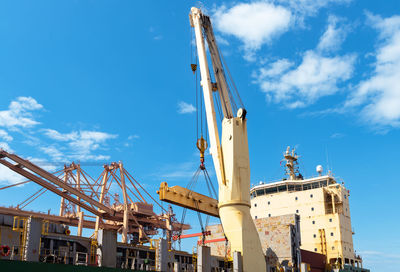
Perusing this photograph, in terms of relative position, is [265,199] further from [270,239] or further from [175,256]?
[175,256]

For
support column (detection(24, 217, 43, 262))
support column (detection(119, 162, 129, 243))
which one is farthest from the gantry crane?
support column (detection(24, 217, 43, 262))

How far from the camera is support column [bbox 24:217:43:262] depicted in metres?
20.5

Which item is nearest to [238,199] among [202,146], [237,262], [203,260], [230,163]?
[230,163]

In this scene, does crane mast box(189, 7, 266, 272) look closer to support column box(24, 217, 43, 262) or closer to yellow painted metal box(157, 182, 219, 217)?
yellow painted metal box(157, 182, 219, 217)

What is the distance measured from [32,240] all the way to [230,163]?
56.6 feet

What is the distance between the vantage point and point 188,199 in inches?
1308

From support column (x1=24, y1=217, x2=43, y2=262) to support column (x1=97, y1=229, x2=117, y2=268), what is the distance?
3.78 m

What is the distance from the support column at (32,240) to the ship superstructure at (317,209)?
139ft

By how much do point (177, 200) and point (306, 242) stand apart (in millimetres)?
31529

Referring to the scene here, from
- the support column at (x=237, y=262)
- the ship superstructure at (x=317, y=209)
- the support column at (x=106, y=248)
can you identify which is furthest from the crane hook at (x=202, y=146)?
the ship superstructure at (x=317, y=209)

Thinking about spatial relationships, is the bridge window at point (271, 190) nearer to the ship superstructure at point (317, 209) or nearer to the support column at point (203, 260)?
the ship superstructure at point (317, 209)

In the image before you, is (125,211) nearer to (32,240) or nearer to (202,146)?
(202,146)

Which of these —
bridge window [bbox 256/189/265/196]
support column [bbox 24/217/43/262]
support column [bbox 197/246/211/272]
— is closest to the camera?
support column [bbox 24/217/43/262]

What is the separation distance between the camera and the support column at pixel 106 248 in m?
23.5
